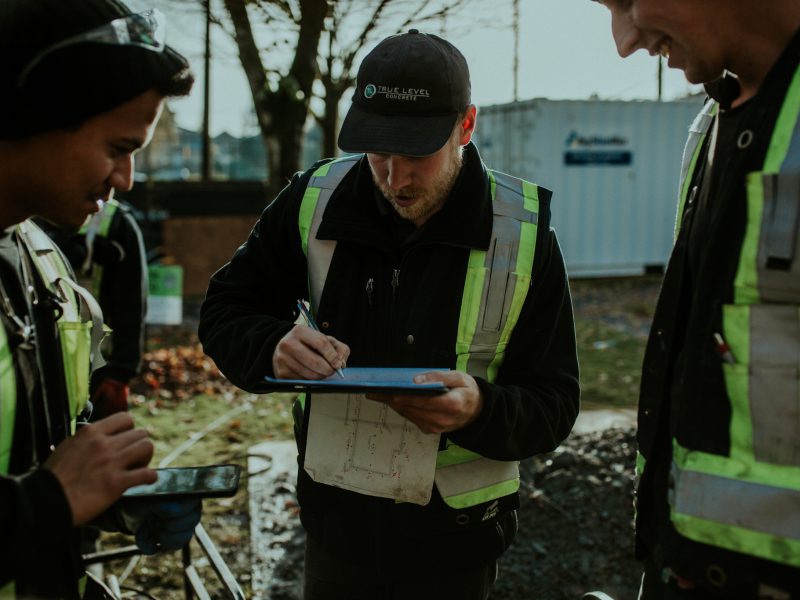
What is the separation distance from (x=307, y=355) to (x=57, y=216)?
2.32ft

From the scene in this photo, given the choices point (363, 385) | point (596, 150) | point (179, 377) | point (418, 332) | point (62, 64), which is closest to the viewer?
point (62, 64)

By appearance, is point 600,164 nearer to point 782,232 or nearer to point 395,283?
point 395,283

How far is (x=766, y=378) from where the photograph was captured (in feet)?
4.87

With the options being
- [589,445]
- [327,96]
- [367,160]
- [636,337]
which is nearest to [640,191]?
[636,337]

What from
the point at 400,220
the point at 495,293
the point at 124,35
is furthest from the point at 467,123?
the point at 124,35

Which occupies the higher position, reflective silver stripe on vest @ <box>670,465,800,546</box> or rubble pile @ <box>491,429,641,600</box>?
reflective silver stripe on vest @ <box>670,465,800,546</box>

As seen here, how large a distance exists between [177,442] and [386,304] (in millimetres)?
4662

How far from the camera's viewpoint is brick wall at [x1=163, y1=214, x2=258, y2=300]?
43.3 ft

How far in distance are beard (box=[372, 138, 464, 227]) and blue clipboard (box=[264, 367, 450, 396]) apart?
1.79 ft

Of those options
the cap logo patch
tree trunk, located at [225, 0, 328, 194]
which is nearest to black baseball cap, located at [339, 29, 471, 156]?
the cap logo patch

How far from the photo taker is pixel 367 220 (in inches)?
94.5

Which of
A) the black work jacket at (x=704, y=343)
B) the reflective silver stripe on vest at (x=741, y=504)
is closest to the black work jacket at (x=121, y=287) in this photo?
the black work jacket at (x=704, y=343)

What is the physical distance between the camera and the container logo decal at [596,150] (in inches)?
574

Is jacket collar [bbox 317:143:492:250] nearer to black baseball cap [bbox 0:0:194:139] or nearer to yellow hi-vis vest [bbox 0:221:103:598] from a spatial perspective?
yellow hi-vis vest [bbox 0:221:103:598]
